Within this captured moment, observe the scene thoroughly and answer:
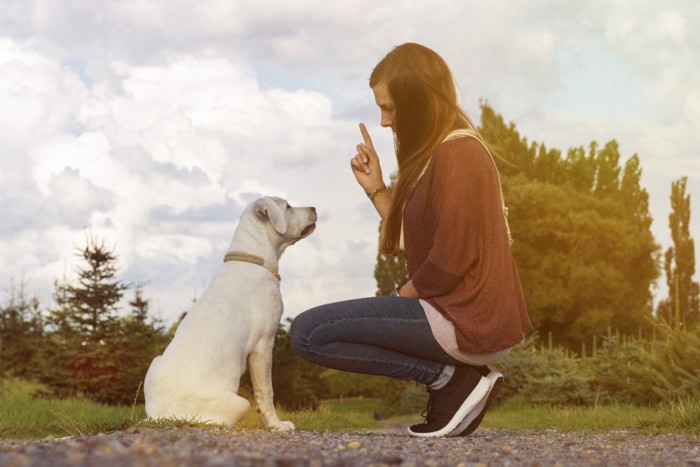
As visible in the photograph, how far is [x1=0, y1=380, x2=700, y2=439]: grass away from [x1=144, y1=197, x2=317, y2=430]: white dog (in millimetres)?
Answer: 188

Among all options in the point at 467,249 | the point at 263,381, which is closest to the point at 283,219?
the point at 263,381

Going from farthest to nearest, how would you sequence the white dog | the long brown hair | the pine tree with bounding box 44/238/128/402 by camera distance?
1. the pine tree with bounding box 44/238/128/402
2. the white dog
3. the long brown hair

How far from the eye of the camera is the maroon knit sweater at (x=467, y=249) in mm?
4922

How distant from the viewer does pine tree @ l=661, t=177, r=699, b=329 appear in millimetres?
30609

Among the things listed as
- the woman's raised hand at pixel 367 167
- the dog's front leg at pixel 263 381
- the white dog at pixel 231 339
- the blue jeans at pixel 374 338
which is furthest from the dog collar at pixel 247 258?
the woman's raised hand at pixel 367 167

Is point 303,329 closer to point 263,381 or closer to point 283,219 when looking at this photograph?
point 263,381

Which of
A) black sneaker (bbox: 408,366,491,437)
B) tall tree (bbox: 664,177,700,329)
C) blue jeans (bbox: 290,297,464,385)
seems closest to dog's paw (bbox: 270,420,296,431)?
blue jeans (bbox: 290,297,464,385)

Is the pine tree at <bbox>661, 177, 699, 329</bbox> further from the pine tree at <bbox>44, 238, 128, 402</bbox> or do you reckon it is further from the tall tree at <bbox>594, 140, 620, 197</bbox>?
→ the pine tree at <bbox>44, 238, 128, 402</bbox>

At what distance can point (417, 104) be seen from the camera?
17.4ft

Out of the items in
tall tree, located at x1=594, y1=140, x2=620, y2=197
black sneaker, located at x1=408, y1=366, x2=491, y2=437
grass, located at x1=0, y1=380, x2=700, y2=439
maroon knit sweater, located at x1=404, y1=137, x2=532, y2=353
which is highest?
tall tree, located at x1=594, y1=140, x2=620, y2=197

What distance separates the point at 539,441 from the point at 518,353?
25.3 feet

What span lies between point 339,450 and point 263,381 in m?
2.06

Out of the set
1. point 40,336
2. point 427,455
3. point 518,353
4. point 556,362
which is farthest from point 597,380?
point 40,336

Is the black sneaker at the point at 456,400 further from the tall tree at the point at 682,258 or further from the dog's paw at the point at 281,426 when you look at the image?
the tall tree at the point at 682,258
